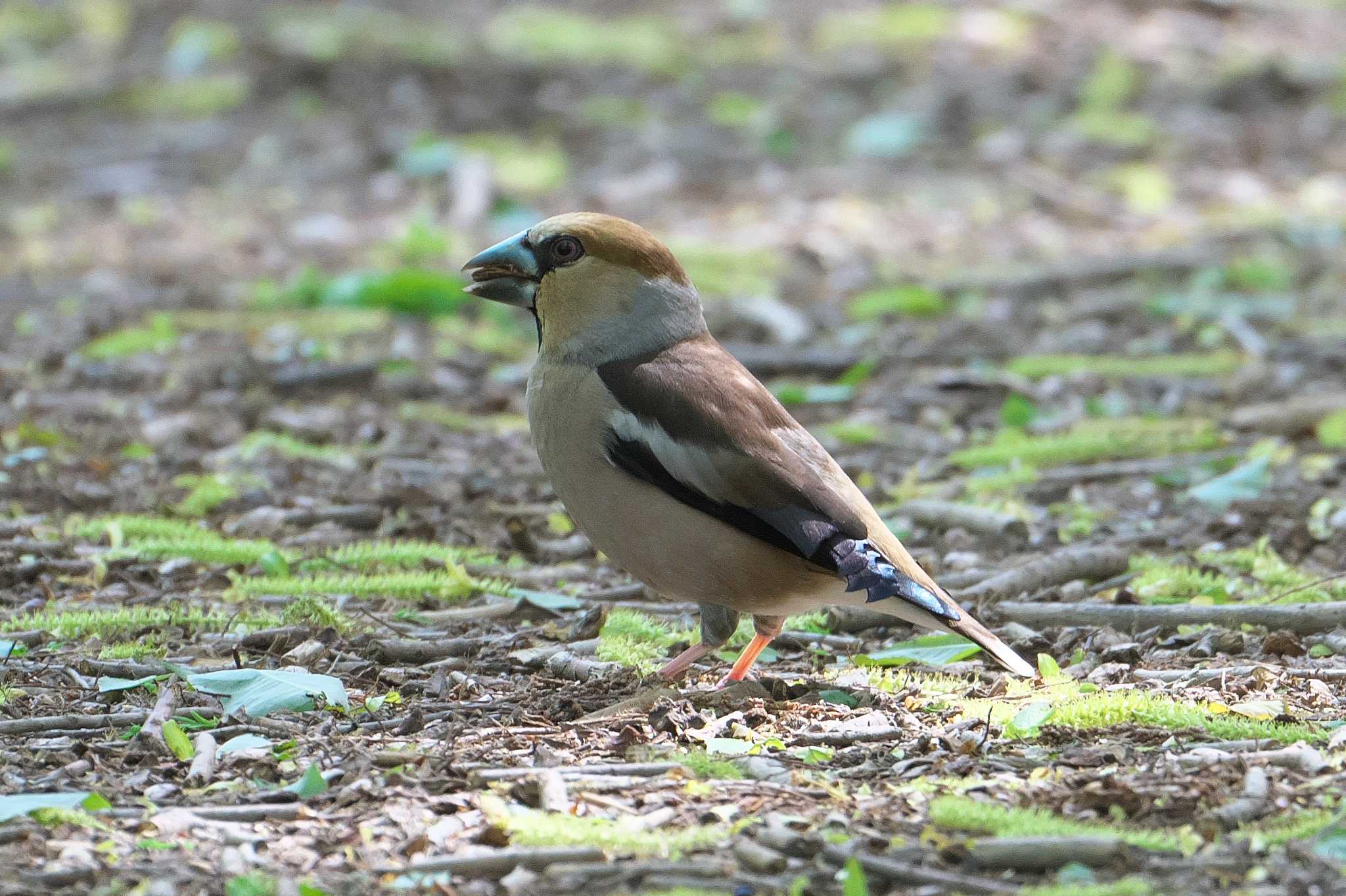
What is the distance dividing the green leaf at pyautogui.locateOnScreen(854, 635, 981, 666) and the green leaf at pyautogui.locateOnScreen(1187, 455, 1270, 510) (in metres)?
1.85

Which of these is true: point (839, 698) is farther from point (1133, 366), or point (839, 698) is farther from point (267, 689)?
point (1133, 366)

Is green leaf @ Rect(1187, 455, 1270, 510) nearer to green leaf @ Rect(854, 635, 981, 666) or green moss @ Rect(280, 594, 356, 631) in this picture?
Answer: green leaf @ Rect(854, 635, 981, 666)

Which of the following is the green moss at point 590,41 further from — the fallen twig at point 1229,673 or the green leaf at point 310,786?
the green leaf at point 310,786

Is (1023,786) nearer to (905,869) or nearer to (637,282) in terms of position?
(905,869)

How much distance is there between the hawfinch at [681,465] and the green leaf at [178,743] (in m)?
1.21

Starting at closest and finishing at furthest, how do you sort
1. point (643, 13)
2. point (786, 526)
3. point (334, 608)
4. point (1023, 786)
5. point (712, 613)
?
point (1023, 786)
point (786, 526)
point (712, 613)
point (334, 608)
point (643, 13)

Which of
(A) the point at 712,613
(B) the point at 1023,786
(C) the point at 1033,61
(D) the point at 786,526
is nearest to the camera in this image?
(B) the point at 1023,786

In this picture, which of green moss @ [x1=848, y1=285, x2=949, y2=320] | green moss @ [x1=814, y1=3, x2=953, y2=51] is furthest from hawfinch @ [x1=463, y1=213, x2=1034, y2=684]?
green moss @ [x1=814, y1=3, x2=953, y2=51]

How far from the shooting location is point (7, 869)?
3.07 m

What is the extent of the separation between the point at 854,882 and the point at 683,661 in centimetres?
158

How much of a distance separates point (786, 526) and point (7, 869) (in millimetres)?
1988

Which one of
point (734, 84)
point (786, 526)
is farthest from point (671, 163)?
point (786, 526)

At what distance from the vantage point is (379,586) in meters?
5.07

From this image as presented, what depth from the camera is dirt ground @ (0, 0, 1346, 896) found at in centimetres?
336
